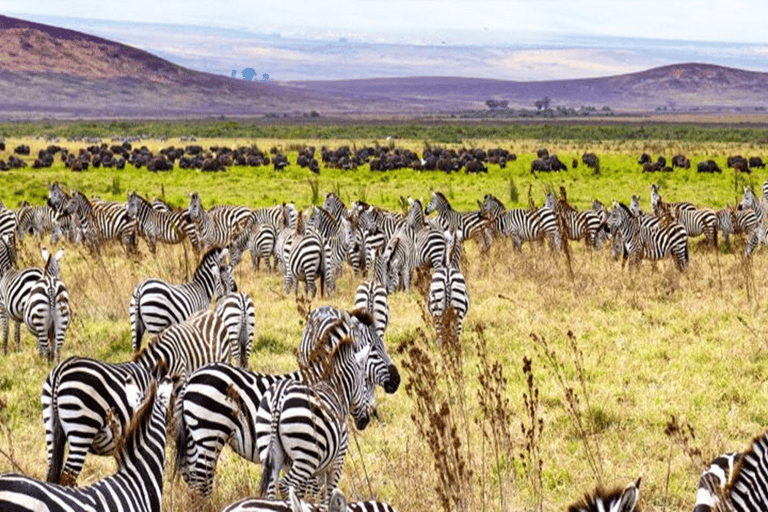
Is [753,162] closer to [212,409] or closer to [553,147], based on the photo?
[553,147]

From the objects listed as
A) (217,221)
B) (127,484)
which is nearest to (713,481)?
(127,484)

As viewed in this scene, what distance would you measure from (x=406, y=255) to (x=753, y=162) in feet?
109

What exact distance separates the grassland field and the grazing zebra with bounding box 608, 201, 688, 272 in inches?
17.9

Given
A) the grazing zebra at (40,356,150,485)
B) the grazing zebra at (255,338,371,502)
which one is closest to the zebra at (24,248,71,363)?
the grazing zebra at (40,356,150,485)

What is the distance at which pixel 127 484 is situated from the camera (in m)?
4.62

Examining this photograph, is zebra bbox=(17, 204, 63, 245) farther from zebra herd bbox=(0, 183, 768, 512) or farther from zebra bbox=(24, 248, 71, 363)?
zebra bbox=(24, 248, 71, 363)

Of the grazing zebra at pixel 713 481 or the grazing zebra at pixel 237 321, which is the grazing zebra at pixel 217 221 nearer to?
the grazing zebra at pixel 237 321

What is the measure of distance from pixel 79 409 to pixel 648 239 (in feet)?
45.7

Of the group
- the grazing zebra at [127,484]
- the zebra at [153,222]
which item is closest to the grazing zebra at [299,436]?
the grazing zebra at [127,484]

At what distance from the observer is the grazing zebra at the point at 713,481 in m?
4.85

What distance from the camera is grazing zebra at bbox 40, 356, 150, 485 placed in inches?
264

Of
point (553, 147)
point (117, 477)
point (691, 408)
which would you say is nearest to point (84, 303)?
point (691, 408)

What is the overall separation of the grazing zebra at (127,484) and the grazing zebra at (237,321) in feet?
15.2

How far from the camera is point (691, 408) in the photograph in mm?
9586
